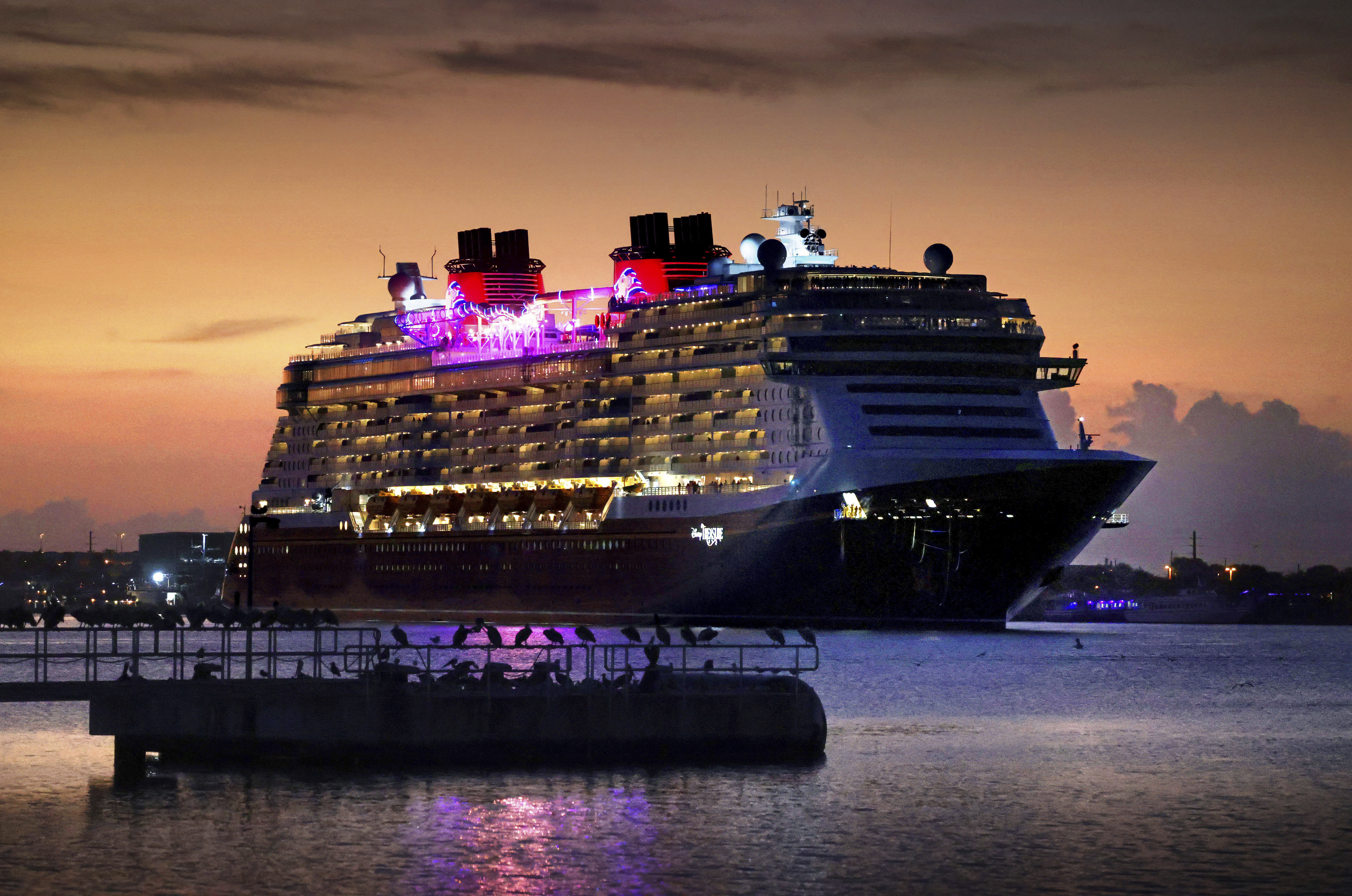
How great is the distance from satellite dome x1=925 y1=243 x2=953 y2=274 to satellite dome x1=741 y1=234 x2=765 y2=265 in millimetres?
11764

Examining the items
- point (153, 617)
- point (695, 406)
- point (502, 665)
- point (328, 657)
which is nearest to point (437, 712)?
point (502, 665)

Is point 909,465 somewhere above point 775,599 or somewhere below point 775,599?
above

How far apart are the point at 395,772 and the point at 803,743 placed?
374 inches

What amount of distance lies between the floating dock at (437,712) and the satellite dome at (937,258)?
57.6 m

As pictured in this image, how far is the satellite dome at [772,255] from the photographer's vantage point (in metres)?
99.9

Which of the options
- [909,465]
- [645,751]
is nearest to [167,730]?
[645,751]

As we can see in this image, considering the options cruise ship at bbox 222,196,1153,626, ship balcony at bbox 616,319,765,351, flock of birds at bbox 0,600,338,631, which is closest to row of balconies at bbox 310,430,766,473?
cruise ship at bbox 222,196,1153,626

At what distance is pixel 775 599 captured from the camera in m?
96.5

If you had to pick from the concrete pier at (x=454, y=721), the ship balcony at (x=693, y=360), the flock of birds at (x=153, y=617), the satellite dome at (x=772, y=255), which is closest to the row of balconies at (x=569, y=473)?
the ship balcony at (x=693, y=360)

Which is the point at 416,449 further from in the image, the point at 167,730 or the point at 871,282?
the point at 167,730

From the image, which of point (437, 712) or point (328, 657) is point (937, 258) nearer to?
point (328, 657)

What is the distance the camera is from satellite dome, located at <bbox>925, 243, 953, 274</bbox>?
335ft

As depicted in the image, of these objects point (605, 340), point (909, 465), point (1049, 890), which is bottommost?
point (1049, 890)

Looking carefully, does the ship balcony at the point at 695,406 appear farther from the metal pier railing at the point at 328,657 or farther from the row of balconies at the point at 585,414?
the metal pier railing at the point at 328,657
